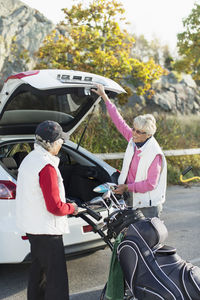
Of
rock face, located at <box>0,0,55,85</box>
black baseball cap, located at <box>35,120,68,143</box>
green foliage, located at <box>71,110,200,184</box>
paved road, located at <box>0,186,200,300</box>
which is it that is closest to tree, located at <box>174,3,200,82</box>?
rock face, located at <box>0,0,55,85</box>

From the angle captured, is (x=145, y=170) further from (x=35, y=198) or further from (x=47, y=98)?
(x=47, y=98)

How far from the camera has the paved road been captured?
375 centimetres

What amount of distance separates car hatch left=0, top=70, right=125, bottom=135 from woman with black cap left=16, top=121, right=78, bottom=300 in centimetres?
101

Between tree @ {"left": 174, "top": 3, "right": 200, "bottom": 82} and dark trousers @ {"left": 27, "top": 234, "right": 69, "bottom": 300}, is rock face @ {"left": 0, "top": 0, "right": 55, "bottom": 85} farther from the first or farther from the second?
dark trousers @ {"left": 27, "top": 234, "right": 69, "bottom": 300}

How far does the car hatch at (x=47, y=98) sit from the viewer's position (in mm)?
3740

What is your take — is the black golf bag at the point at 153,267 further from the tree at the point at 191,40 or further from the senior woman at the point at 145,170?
the tree at the point at 191,40

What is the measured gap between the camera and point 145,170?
11.4ft

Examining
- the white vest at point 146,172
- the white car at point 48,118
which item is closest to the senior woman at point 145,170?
the white vest at point 146,172

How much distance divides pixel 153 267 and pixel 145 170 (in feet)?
3.52

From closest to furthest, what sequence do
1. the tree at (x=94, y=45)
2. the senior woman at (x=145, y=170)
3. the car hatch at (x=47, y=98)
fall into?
the senior woman at (x=145, y=170), the car hatch at (x=47, y=98), the tree at (x=94, y=45)

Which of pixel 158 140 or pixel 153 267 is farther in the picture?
pixel 158 140

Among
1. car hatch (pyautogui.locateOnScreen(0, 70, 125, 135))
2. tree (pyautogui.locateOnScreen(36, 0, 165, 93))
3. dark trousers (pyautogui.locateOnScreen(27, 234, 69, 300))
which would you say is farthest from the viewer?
tree (pyautogui.locateOnScreen(36, 0, 165, 93))

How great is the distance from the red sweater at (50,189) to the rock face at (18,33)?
2468cm

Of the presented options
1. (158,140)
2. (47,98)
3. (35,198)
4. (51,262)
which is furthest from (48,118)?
(158,140)
